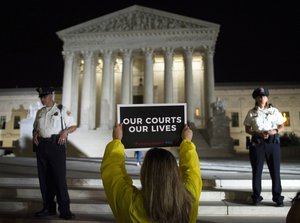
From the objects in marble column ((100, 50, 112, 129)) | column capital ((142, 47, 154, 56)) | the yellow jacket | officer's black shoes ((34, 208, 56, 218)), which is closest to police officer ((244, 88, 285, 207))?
the yellow jacket

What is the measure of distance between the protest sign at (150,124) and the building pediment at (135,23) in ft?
114

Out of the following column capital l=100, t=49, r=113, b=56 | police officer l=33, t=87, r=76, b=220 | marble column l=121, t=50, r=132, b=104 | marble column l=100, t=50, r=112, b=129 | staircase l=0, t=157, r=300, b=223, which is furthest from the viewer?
column capital l=100, t=49, r=113, b=56

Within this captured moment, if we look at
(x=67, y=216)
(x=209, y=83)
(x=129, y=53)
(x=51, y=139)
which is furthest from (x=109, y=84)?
(x=67, y=216)

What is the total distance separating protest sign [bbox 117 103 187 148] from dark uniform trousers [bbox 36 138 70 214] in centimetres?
181

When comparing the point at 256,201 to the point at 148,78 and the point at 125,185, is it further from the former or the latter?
the point at 148,78

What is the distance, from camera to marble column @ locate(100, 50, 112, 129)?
1447 inches

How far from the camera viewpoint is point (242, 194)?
257 inches

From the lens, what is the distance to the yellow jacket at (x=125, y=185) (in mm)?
2406

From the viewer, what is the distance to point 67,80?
38.1m

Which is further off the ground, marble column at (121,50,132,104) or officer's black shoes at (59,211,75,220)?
marble column at (121,50,132,104)

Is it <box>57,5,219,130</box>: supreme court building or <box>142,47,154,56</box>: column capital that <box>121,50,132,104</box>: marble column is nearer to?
<box>57,5,219,130</box>: supreme court building

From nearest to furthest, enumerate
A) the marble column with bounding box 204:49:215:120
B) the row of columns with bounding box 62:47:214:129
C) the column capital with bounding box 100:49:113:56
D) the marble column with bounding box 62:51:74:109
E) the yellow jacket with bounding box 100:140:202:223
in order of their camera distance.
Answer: the yellow jacket with bounding box 100:140:202:223 → the marble column with bounding box 204:49:215:120 → the row of columns with bounding box 62:47:214:129 → the marble column with bounding box 62:51:74:109 → the column capital with bounding box 100:49:113:56

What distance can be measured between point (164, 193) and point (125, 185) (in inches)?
16.6

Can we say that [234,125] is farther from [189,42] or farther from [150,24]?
[150,24]
